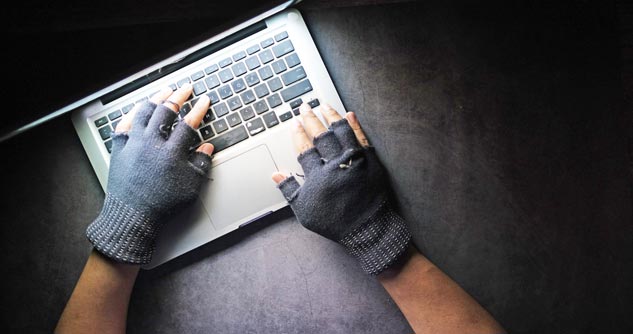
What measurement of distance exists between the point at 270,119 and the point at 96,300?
0.45 meters

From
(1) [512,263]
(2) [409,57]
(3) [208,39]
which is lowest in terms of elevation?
(1) [512,263]

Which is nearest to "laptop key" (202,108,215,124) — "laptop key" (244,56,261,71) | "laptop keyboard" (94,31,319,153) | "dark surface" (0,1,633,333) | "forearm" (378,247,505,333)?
"laptop keyboard" (94,31,319,153)

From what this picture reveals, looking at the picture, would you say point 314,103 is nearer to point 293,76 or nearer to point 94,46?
point 293,76

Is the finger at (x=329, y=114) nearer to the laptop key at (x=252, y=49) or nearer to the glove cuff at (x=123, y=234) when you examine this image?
the laptop key at (x=252, y=49)

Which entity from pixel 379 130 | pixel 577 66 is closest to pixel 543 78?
pixel 577 66

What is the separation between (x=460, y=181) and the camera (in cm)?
71

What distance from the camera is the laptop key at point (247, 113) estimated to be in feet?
2.15

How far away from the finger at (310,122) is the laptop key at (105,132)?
13.3 inches

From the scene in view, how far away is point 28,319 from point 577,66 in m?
1.12

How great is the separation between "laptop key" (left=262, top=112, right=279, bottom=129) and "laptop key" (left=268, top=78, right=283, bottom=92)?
4cm

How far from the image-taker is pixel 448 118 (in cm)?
71

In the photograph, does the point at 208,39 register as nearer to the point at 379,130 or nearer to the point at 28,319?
the point at 379,130

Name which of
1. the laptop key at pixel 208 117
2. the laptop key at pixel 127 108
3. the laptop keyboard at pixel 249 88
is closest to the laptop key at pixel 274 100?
the laptop keyboard at pixel 249 88

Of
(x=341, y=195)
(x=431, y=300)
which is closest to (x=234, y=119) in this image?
(x=341, y=195)
